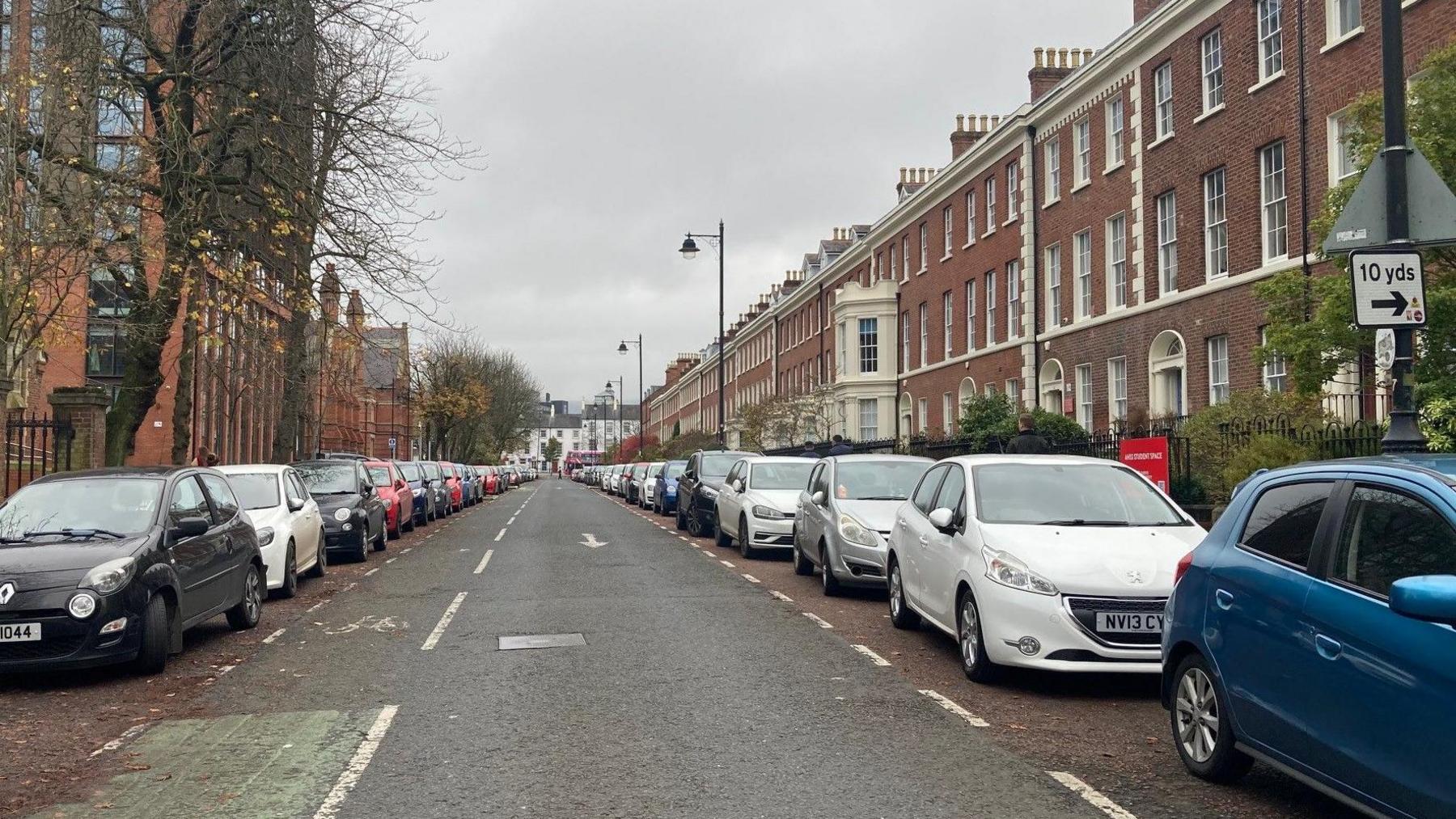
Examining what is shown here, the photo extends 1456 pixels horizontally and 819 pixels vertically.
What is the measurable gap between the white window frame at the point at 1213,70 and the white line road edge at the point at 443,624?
740 inches

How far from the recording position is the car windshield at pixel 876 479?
13.9m

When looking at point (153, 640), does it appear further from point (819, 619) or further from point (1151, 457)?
point (1151, 457)

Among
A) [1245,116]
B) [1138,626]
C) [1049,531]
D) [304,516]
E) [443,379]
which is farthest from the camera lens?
[443,379]

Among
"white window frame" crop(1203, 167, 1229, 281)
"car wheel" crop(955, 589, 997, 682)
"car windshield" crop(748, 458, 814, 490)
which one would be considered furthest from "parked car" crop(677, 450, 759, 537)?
"car wheel" crop(955, 589, 997, 682)

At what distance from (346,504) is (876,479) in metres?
8.78

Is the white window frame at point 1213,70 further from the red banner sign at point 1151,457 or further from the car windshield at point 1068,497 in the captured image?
the car windshield at point 1068,497

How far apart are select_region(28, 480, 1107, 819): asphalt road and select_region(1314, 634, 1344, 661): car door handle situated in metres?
1.24

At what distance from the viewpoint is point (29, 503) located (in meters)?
9.55

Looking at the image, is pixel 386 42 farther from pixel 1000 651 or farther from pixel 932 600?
pixel 1000 651

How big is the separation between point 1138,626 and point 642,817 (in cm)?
383

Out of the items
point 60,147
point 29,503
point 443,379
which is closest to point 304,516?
point 29,503

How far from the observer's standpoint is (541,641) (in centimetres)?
1005

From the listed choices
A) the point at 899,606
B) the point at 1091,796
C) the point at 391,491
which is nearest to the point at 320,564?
the point at 391,491

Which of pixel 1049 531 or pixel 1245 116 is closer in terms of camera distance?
pixel 1049 531
